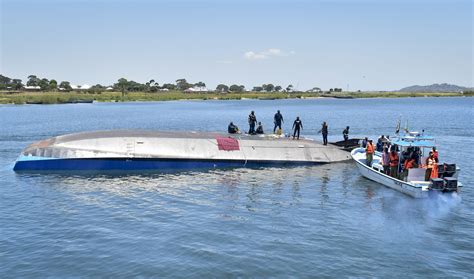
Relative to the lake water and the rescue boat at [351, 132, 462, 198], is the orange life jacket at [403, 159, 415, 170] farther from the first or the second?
the lake water

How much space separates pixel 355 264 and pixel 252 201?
1037cm

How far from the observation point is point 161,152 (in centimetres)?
3656

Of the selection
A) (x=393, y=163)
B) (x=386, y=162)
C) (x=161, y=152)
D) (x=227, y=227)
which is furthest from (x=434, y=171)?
(x=161, y=152)

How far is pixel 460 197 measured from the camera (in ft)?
90.5

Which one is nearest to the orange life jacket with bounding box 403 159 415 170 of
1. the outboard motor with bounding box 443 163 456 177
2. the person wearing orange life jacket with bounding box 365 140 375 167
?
the outboard motor with bounding box 443 163 456 177

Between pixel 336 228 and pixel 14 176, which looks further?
pixel 14 176

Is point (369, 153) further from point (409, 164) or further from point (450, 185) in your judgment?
point (450, 185)

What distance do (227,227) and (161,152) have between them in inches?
615

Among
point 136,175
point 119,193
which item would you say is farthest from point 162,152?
point 119,193

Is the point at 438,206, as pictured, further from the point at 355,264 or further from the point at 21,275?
the point at 21,275

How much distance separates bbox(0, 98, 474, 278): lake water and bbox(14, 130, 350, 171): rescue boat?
1.66 metres

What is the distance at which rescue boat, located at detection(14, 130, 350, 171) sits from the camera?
3519 cm

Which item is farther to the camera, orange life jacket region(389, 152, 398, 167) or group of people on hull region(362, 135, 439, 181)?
orange life jacket region(389, 152, 398, 167)

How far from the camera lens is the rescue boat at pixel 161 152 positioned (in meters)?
35.2
